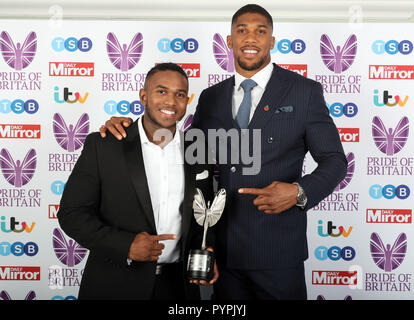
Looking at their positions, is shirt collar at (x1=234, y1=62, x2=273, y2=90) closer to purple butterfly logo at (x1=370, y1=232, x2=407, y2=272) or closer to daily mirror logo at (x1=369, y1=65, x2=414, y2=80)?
daily mirror logo at (x1=369, y1=65, x2=414, y2=80)

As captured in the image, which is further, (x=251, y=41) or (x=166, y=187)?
(x=251, y=41)

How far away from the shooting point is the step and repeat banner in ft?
9.93

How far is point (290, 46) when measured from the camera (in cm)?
303

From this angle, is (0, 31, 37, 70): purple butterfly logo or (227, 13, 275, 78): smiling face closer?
(227, 13, 275, 78): smiling face

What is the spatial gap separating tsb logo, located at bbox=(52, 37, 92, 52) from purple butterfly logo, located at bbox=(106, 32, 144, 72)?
5.9 inches

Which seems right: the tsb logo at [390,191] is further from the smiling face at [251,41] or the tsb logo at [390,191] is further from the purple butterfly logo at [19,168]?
the purple butterfly logo at [19,168]

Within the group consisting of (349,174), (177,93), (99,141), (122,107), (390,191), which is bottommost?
(390,191)

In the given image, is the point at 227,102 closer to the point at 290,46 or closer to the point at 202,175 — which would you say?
the point at 202,175

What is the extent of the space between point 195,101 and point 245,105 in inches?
44.3

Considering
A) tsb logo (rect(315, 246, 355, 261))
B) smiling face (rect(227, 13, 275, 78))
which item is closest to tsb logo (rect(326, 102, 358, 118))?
tsb logo (rect(315, 246, 355, 261))

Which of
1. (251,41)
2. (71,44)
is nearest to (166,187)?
(251,41)

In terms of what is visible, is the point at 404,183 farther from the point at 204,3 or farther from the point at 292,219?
the point at 204,3

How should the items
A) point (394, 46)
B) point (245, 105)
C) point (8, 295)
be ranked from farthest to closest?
point (8, 295) < point (394, 46) < point (245, 105)

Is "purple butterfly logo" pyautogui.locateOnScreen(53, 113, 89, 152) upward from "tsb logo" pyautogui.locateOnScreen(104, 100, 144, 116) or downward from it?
downward
